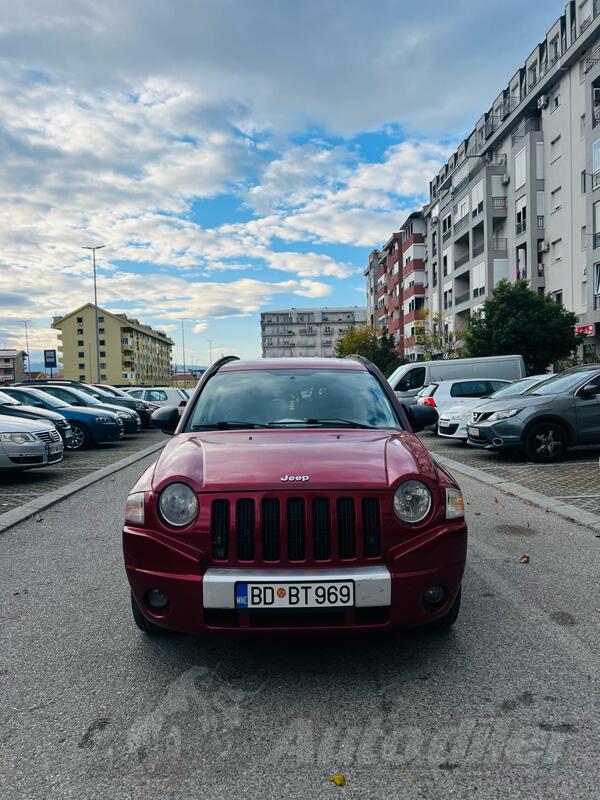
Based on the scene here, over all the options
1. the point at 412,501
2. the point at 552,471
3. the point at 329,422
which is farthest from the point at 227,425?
the point at 552,471

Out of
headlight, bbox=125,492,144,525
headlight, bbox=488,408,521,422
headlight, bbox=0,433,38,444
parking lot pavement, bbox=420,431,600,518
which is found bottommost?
parking lot pavement, bbox=420,431,600,518

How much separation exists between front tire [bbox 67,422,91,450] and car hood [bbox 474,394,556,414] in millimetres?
8745

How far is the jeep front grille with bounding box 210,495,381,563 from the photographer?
3.03 meters

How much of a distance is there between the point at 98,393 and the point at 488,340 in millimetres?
20755

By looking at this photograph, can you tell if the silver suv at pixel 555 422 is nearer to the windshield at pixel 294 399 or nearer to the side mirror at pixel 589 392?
the side mirror at pixel 589 392

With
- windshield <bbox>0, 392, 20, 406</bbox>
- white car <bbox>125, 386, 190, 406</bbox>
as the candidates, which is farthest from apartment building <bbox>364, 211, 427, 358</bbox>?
windshield <bbox>0, 392, 20, 406</bbox>

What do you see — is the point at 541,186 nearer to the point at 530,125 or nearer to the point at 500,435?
the point at 530,125

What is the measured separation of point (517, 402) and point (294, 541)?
30.7 ft

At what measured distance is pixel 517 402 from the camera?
38.0 ft

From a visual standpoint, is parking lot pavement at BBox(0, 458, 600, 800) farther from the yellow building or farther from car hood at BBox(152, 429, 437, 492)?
the yellow building

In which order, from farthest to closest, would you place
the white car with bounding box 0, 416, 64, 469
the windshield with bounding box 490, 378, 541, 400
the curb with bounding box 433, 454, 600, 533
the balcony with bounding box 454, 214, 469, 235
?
the balcony with bounding box 454, 214, 469, 235, the windshield with bounding box 490, 378, 541, 400, the white car with bounding box 0, 416, 64, 469, the curb with bounding box 433, 454, 600, 533

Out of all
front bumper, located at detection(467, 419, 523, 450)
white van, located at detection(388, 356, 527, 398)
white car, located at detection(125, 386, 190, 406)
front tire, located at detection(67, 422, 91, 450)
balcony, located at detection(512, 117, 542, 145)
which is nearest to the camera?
front bumper, located at detection(467, 419, 523, 450)

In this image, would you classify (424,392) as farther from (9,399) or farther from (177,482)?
(177,482)

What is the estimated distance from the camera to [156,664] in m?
3.37
